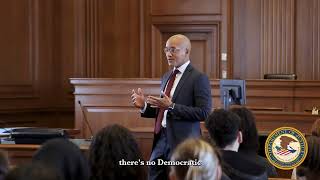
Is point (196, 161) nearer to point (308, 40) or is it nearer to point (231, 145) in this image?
point (231, 145)

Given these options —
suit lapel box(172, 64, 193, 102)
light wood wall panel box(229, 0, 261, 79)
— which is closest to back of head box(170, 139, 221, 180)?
suit lapel box(172, 64, 193, 102)

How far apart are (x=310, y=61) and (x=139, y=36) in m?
2.30

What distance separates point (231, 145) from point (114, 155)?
2.09 ft

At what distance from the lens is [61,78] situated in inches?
299

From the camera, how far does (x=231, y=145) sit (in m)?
2.70

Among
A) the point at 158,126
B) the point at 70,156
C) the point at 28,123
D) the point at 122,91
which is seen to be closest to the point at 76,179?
the point at 70,156

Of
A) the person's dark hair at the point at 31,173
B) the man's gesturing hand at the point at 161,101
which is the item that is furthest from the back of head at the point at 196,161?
the man's gesturing hand at the point at 161,101

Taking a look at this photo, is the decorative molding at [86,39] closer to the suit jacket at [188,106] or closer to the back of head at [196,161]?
the suit jacket at [188,106]

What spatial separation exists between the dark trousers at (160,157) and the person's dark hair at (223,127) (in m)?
0.71

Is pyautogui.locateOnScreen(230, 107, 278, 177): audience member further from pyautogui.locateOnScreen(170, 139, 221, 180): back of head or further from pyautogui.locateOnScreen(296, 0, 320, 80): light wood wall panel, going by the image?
pyautogui.locateOnScreen(296, 0, 320, 80): light wood wall panel

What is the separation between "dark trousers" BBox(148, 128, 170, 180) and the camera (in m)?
3.36

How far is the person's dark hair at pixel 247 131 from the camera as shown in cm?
279

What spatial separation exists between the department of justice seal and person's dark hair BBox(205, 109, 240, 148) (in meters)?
0.25

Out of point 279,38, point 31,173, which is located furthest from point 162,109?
point 279,38
